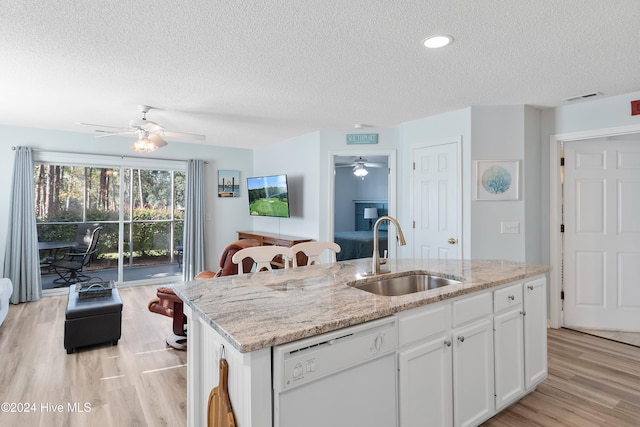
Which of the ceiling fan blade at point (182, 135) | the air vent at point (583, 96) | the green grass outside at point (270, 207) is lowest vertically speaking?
the green grass outside at point (270, 207)

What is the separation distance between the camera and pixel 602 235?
3713 millimetres

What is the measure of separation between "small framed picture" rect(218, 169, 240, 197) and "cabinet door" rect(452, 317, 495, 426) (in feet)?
17.3

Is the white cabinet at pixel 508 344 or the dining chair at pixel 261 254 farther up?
the dining chair at pixel 261 254

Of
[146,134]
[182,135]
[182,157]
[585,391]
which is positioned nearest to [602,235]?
[585,391]

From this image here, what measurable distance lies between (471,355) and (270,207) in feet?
14.1

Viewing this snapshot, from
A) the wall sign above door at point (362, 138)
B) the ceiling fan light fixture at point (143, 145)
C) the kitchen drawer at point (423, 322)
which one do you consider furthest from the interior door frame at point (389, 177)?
the kitchen drawer at point (423, 322)

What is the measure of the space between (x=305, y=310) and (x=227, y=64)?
204 cm

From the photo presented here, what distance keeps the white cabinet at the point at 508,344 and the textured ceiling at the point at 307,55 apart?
1623 mm

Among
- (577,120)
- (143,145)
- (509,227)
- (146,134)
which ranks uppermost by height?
(577,120)

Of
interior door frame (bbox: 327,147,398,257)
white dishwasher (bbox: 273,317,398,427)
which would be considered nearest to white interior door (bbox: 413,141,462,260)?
interior door frame (bbox: 327,147,398,257)

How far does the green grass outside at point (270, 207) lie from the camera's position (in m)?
5.46

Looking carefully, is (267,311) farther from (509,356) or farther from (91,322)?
(91,322)

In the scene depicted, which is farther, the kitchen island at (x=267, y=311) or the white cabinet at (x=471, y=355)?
the white cabinet at (x=471, y=355)

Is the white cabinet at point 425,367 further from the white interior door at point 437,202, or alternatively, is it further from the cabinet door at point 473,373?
the white interior door at point 437,202
